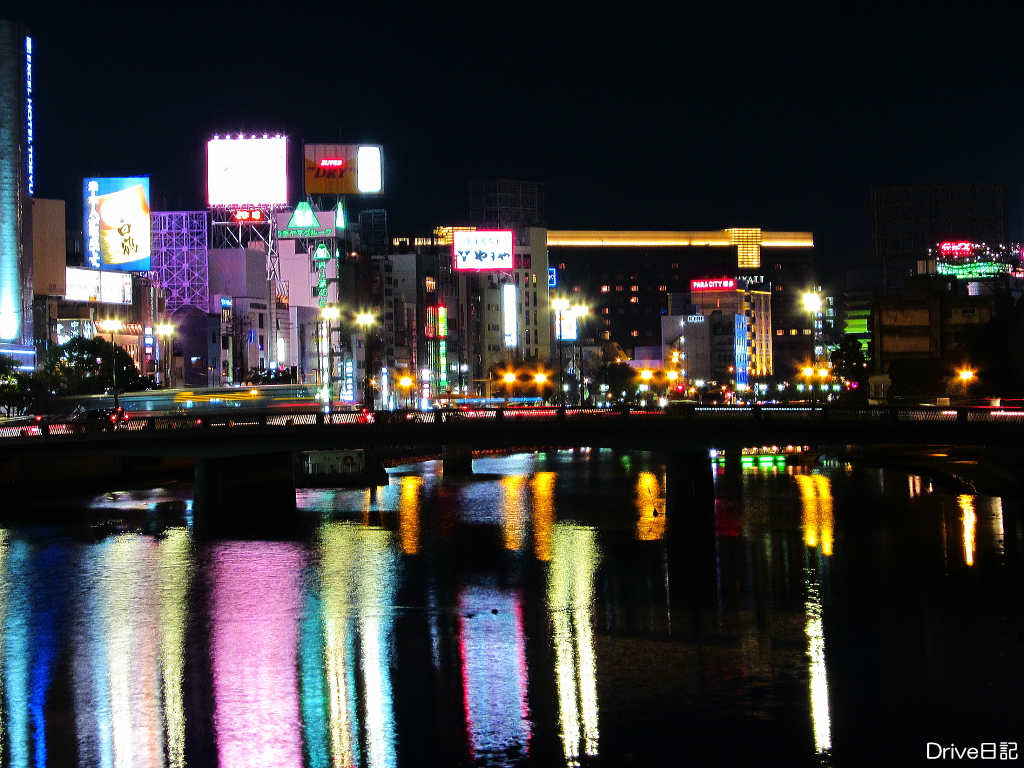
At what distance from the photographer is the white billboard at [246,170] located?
153000 mm

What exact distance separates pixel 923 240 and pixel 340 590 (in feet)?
532

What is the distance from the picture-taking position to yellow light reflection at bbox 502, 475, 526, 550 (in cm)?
5838

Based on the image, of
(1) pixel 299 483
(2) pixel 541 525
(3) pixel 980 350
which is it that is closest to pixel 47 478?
(1) pixel 299 483

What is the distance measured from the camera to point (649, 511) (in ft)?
230

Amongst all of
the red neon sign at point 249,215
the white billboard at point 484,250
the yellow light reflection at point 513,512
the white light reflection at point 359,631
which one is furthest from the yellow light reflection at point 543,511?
the white billboard at point 484,250

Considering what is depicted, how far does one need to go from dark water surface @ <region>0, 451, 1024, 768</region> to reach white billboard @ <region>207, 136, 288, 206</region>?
94094 millimetres

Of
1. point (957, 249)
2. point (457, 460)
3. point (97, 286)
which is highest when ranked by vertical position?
point (957, 249)

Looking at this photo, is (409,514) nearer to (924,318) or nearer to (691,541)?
(691,541)

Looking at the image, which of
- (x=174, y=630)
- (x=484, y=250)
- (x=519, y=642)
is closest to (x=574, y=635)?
(x=519, y=642)

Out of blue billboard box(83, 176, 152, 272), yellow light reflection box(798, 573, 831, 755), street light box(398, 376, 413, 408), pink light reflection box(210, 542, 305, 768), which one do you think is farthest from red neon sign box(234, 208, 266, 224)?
yellow light reflection box(798, 573, 831, 755)

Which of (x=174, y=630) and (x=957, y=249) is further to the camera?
(x=957, y=249)

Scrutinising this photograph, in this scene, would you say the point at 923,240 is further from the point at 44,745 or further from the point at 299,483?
the point at 44,745

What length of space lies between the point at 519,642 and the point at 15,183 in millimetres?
113008

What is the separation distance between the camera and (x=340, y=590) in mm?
46438
